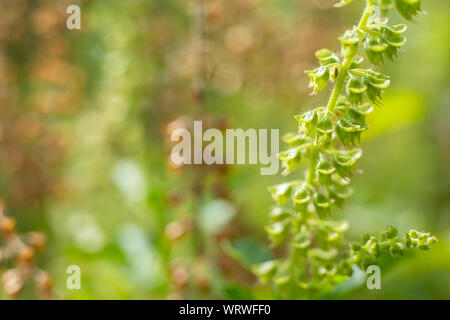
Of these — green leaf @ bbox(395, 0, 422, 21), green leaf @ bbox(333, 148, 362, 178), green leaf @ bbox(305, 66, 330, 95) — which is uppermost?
green leaf @ bbox(395, 0, 422, 21)

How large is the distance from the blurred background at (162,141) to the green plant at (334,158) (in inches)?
24.7

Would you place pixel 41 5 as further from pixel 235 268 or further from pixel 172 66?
pixel 235 268

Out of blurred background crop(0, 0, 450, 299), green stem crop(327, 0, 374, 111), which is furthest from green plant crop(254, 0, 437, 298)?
blurred background crop(0, 0, 450, 299)

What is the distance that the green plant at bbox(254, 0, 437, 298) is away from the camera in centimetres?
117

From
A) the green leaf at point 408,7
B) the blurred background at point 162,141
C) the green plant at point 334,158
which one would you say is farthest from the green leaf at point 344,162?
the blurred background at point 162,141

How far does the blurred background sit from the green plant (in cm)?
63

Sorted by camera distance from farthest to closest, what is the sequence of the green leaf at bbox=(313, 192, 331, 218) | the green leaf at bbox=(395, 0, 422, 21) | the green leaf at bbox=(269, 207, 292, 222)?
the green leaf at bbox=(269, 207, 292, 222)
the green leaf at bbox=(313, 192, 331, 218)
the green leaf at bbox=(395, 0, 422, 21)

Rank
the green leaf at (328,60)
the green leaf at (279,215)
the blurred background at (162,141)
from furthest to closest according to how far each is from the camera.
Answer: the blurred background at (162,141), the green leaf at (279,215), the green leaf at (328,60)

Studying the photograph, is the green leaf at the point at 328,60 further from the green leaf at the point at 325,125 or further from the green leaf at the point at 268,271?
the green leaf at the point at 268,271

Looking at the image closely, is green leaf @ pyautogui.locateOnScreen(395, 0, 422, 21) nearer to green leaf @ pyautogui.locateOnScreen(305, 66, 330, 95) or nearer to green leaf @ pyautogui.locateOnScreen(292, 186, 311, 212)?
green leaf @ pyautogui.locateOnScreen(305, 66, 330, 95)

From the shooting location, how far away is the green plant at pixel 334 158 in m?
1.17

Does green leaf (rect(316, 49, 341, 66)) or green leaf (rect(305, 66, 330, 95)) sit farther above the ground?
green leaf (rect(316, 49, 341, 66))

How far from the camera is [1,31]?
9.46 ft
